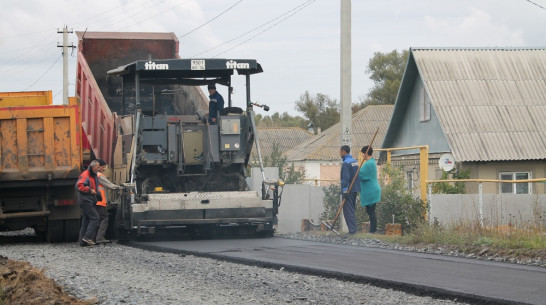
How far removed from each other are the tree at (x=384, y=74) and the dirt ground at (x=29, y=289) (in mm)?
67265

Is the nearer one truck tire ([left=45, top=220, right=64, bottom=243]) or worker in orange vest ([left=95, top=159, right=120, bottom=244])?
worker in orange vest ([left=95, top=159, right=120, bottom=244])

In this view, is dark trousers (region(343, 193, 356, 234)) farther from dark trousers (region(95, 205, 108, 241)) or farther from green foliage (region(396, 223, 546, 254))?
dark trousers (region(95, 205, 108, 241))

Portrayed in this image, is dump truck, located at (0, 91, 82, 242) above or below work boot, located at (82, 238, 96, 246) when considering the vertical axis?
above

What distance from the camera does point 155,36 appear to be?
770 inches

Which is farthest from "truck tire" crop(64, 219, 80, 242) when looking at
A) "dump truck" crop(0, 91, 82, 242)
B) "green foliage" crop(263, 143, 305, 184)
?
"green foliage" crop(263, 143, 305, 184)

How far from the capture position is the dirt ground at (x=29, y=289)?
785 centimetres

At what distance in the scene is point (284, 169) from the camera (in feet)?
85.9

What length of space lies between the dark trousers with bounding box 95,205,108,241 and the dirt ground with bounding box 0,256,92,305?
14.0 feet

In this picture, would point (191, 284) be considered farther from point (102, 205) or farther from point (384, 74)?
point (384, 74)

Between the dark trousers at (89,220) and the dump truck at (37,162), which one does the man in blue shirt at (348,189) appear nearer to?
the dark trousers at (89,220)

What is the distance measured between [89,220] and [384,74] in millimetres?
64648

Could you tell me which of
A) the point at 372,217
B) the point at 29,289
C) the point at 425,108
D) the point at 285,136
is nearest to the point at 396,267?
the point at 29,289

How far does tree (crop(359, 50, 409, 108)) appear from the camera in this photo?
76938 mm

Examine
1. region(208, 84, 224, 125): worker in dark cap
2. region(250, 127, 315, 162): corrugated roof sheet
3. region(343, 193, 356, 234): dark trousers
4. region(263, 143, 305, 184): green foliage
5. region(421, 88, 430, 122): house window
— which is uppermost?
region(250, 127, 315, 162): corrugated roof sheet
